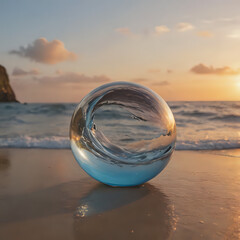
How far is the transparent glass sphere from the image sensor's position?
321 centimetres

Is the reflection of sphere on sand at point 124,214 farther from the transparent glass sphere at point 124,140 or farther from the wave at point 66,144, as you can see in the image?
the wave at point 66,144

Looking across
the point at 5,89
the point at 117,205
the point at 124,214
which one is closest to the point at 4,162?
the point at 117,205

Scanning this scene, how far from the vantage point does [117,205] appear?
2938 mm

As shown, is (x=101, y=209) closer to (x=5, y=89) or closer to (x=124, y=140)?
(x=124, y=140)

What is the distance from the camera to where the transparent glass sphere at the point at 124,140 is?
10.5ft

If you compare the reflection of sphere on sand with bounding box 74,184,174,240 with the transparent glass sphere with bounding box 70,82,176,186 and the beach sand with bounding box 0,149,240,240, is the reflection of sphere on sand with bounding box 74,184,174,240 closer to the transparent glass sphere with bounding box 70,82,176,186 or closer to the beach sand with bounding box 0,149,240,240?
the beach sand with bounding box 0,149,240,240

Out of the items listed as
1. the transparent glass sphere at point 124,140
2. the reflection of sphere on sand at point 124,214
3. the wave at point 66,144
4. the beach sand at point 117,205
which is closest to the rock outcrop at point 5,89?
the wave at point 66,144

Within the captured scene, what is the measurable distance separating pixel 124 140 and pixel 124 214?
2.92 feet

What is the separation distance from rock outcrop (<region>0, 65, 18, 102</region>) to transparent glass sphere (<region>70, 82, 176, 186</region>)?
58.3 m

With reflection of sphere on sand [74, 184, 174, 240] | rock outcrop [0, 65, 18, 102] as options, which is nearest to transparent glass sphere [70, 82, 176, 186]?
reflection of sphere on sand [74, 184, 174, 240]

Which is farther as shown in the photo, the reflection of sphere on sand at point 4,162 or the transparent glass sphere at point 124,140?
the reflection of sphere on sand at point 4,162

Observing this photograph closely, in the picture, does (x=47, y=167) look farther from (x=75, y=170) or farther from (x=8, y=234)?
(x=8, y=234)

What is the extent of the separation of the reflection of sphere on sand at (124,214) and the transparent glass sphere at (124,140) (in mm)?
180

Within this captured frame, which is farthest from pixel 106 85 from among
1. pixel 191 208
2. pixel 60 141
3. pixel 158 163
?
pixel 60 141
